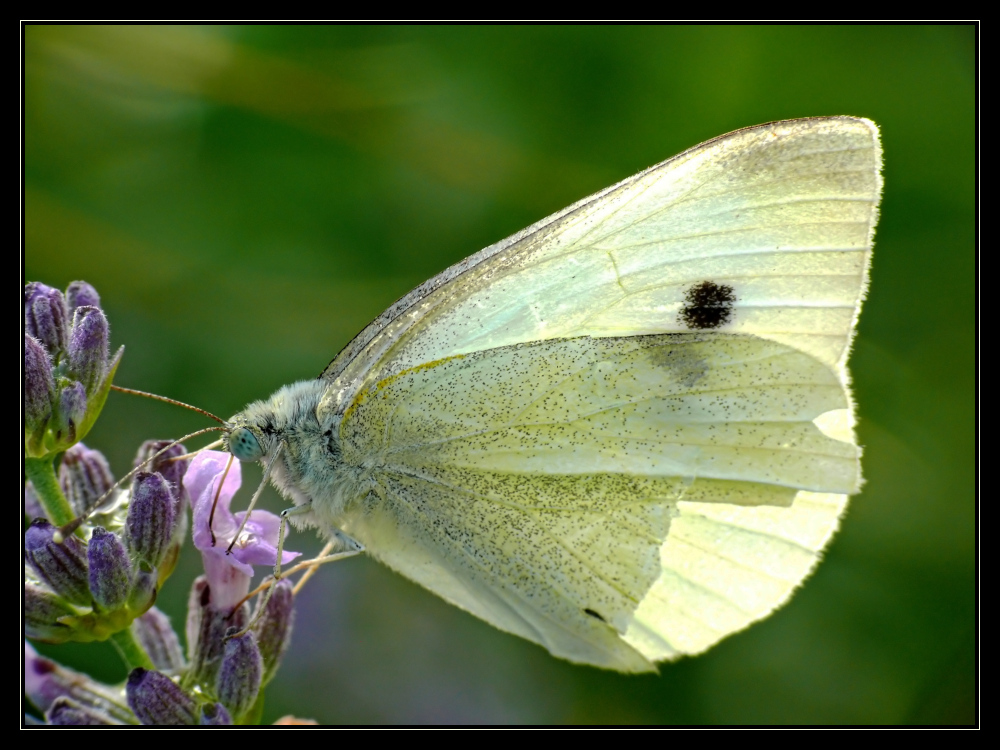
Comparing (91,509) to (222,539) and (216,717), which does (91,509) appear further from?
(216,717)

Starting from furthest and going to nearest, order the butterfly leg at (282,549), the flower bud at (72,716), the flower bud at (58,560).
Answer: the butterfly leg at (282,549)
the flower bud at (72,716)
the flower bud at (58,560)

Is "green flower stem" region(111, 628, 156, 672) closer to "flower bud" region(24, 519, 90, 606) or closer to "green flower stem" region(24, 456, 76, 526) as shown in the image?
"flower bud" region(24, 519, 90, 606)

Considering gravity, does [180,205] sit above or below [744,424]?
above

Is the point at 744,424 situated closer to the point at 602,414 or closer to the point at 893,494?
A: the point at 602,414

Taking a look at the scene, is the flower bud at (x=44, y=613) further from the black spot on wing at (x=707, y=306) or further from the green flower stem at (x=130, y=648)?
the black spot on wing at (x=707, y=306)

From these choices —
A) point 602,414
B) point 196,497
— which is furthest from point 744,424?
point 196,497

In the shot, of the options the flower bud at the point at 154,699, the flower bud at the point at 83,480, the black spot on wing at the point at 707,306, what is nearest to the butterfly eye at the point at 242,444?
the flower bud at the point at 83,480
